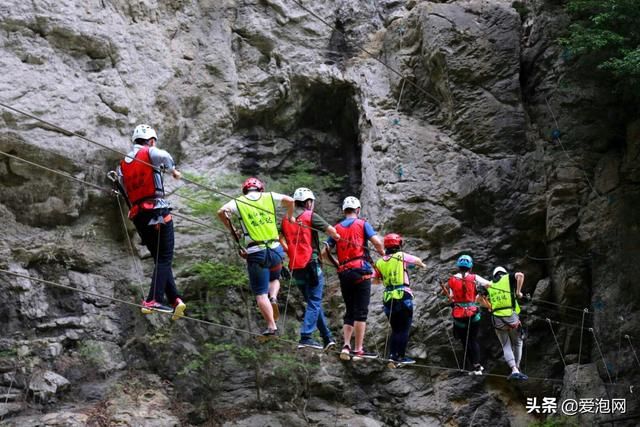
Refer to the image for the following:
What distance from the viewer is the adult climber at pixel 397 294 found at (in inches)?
364

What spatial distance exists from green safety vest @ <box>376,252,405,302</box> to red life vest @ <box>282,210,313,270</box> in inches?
45.2

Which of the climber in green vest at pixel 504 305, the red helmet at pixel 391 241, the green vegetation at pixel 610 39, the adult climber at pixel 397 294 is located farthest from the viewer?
the green vegetation at pixel 610 39

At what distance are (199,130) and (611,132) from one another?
7.33m

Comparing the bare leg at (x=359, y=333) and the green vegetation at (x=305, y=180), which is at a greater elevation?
the green vegetation at (x=305, y=180)

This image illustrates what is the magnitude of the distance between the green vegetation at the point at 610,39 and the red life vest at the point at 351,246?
5.94 meters

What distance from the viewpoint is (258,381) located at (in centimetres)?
1213

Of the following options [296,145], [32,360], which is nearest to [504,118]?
[296,145]

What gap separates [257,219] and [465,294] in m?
3.81

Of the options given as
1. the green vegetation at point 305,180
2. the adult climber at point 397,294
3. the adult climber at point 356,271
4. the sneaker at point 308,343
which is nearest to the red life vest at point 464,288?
the adult climber at point 397,294

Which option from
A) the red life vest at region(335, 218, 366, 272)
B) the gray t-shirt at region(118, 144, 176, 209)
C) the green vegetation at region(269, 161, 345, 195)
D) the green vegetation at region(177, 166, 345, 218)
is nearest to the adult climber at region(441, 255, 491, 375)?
the red life vest at region(335, 218, 366, 272)

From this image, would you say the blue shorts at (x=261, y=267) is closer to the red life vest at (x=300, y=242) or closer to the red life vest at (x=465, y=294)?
the red life vest at (x=300, y=242)

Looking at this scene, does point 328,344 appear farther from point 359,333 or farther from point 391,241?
point 391,241

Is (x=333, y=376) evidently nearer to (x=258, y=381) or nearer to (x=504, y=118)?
(x=258, y=381)

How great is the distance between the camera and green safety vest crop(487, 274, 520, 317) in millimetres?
11078
